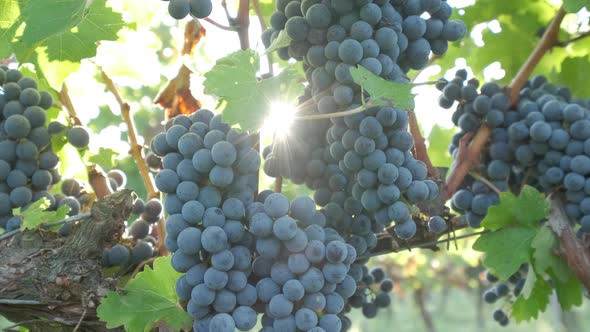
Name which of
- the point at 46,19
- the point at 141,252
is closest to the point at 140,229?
the point at 141,252

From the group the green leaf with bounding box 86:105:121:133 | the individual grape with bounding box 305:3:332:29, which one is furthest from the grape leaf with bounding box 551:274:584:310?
the green leaf with bounding box 86:105:121:133

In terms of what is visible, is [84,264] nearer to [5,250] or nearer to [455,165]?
[5,250]

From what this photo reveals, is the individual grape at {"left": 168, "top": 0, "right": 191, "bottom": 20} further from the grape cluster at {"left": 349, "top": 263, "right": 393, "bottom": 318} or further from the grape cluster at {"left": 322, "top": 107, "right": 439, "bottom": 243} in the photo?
the grape cluster at {"left": 349, "top": 263, "right": 393, "bottom": 318}

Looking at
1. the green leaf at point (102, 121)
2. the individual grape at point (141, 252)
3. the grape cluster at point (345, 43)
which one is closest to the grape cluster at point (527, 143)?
the grape cluster at point (345, 43)

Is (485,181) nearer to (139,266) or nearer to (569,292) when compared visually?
(569,292)

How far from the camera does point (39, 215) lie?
1.41 m

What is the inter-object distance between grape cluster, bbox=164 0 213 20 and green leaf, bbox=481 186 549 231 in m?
0.92

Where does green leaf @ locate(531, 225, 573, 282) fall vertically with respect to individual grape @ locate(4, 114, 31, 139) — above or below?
below

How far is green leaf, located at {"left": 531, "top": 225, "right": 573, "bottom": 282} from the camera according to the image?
159 centimetres

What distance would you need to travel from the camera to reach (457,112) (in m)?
1.87

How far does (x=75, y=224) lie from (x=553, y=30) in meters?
1.59

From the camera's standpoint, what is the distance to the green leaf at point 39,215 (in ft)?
4.61

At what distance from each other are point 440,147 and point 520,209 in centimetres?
63

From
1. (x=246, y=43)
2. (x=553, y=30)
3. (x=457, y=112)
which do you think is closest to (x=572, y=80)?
(x=553, y=30)
